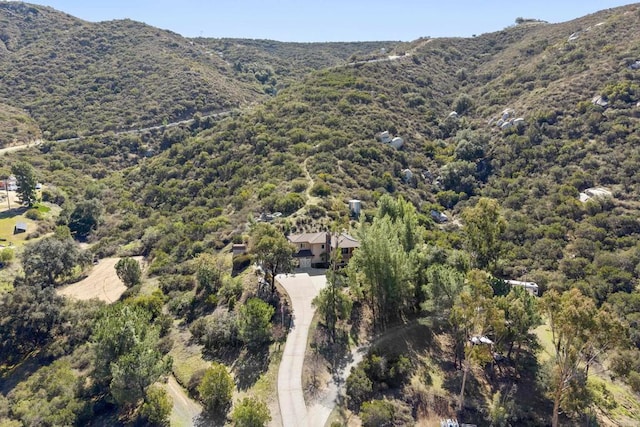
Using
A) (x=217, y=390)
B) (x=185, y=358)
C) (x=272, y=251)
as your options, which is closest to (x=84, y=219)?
(x=185, y=358)

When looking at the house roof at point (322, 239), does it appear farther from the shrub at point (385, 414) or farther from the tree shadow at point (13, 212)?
the tree shadow at point (13, 212)

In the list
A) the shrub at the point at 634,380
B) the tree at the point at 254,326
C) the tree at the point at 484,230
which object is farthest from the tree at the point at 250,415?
the tree at the point at 484,230

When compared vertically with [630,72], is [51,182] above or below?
below

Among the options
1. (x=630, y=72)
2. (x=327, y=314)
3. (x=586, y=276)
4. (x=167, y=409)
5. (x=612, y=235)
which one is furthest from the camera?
(x=630, y=72)

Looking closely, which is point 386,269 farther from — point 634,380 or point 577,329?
point 634,380

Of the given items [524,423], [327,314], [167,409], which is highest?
[327,314]

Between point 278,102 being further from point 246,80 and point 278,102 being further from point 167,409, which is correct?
point 167,409

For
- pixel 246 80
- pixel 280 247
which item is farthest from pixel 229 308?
pixel 246 80
